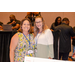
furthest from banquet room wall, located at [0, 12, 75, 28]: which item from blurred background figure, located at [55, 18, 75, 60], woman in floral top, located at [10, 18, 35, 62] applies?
woman in floral top, located at [10, 18, 35, 62]

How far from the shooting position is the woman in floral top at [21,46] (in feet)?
4.98

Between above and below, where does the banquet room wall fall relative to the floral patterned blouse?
above

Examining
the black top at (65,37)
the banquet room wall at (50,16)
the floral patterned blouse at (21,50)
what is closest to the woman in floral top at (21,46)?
the floral patterned blouse at (21,50)

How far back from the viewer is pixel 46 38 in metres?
→ 1.68

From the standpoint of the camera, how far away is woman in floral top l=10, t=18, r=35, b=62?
152cm

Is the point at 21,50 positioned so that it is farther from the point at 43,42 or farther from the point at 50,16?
the point at 50,16

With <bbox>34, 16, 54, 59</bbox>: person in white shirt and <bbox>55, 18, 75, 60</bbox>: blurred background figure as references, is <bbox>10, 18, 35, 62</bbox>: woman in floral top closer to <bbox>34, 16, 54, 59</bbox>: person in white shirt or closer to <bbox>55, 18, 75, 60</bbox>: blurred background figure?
<bbox>34, 16, 54, 59</bbox>: person in white shirt

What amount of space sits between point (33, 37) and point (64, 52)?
1.56 metres

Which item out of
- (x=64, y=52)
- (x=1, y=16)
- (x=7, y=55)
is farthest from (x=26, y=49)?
(x=1, y=16)

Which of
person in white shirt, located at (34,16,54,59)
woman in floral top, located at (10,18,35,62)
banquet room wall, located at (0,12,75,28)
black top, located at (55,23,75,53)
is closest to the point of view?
woman in floral top, located at (10,18,35,62)

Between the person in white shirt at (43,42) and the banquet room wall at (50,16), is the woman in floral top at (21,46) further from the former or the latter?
the banquet room wall at (50,16)
